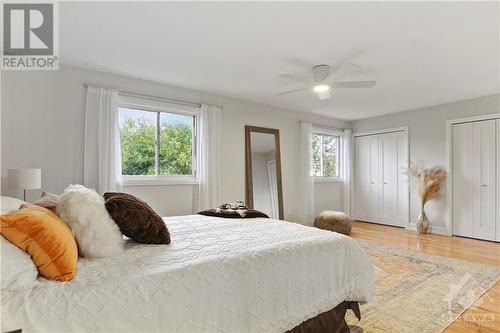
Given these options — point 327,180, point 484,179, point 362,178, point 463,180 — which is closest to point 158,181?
point 327,180

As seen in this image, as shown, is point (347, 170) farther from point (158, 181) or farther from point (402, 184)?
point (158, 181)

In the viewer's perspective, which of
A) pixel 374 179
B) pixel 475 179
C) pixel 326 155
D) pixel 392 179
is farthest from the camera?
pixel 326 155

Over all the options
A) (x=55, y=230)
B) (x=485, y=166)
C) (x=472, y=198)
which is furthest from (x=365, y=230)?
(x=55, y=230)

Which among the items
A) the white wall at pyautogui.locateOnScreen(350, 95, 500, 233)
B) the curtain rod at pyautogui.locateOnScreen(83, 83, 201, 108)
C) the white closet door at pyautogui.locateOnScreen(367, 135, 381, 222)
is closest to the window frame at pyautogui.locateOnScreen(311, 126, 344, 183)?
the white closet door at pyautogui.locateOnScreen(367, 135, 381, 222)

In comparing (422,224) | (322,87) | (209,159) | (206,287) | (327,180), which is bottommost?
(422,224)

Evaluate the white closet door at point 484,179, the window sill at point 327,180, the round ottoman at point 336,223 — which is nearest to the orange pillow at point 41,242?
the round ottoman at point 336,223

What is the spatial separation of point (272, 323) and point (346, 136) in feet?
19.0

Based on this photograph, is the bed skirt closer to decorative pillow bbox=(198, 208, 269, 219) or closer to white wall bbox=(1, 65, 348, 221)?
decorative pillow bbox=(198, 208, 269, 219)

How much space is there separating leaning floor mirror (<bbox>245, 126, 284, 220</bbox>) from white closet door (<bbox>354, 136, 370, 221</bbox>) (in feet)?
7.92

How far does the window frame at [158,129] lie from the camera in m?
3.79

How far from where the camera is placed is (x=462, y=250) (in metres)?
4.08

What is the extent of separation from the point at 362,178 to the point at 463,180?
6.63ft

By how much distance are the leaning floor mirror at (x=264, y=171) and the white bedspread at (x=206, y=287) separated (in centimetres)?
282

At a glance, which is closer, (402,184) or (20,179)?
(20,179)
